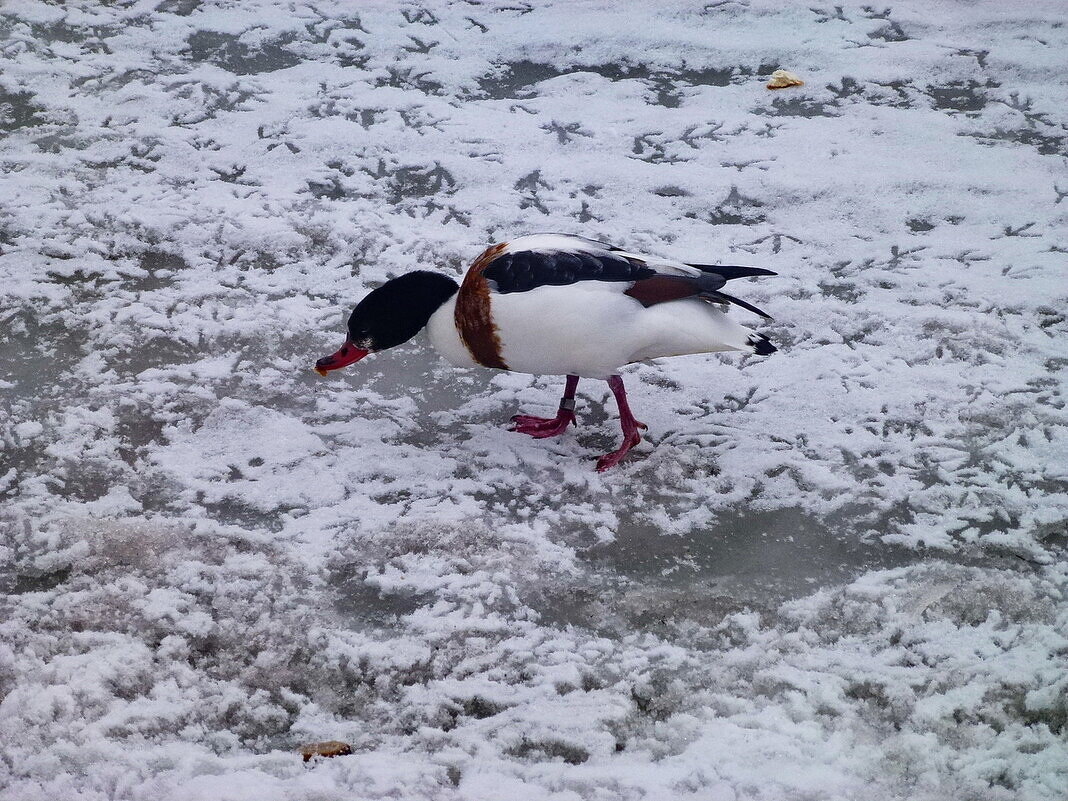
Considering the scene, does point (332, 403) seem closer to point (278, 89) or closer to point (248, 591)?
point (248, 591)

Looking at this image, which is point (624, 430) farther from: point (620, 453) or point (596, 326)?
point (596, 326)

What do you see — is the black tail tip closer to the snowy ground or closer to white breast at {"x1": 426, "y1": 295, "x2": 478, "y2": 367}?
the snowy ground

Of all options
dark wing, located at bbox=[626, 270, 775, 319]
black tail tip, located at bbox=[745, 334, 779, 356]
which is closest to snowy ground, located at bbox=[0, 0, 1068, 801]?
black tail tip, located at bbox=[745, 334, 779, 356]

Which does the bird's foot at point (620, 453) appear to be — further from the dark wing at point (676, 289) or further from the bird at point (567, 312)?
the dark wing at point (676, 289)

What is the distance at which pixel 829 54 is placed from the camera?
18.8 feet

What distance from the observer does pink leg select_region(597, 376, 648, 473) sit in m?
3.37

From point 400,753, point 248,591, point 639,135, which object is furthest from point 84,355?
point 639,135

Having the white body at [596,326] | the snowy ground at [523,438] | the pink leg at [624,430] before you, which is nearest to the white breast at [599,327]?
the white body at [596,326]

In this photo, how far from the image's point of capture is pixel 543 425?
3.54 metres

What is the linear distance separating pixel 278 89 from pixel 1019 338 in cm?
381

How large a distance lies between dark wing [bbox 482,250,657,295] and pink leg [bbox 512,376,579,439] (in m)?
0.43

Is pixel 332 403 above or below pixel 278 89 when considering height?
below

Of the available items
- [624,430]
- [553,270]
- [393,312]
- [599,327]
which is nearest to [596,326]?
[599,327]

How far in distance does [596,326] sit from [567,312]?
0.10 m
